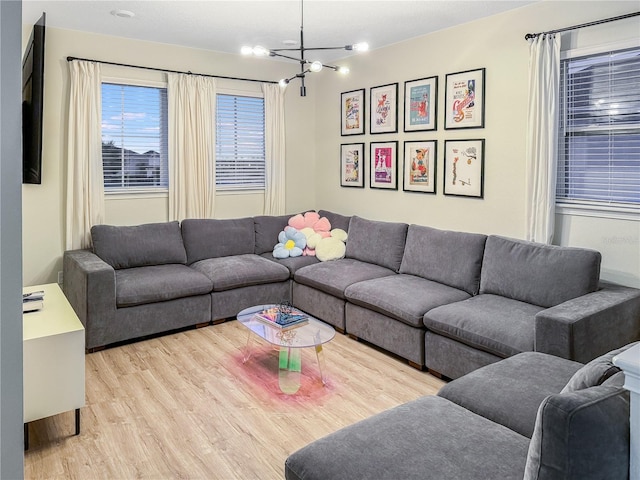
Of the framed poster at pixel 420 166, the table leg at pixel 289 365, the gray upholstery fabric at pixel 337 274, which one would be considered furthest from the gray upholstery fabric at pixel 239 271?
the framed poster at pixel 420 166

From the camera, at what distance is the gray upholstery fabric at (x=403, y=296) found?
358 centimetres

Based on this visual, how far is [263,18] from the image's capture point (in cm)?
416

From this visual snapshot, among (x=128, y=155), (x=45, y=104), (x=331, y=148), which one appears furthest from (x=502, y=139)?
(x=45, y=104)

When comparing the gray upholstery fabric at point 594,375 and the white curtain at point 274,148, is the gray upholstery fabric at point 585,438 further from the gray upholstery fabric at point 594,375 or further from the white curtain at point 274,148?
the white curtain at point 274,148

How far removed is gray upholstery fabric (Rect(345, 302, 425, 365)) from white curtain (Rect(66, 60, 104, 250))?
2.59m

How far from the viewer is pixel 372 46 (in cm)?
512

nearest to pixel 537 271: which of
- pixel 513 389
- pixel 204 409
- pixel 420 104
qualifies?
pixel 513 389

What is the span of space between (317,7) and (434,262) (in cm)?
227

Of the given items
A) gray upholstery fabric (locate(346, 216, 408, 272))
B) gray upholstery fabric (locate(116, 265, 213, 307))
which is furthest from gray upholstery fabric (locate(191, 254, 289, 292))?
gray upholstery fabric (locate(346, 216, 408, 272))

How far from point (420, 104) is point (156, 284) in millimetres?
2937

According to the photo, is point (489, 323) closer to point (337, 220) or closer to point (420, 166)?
point (420, 166)

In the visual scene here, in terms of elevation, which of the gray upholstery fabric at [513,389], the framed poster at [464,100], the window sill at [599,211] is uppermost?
the framed poster at [464,100]

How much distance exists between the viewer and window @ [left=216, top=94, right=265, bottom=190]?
18.2ft

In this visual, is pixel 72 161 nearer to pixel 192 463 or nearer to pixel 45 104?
pixel 45 104
